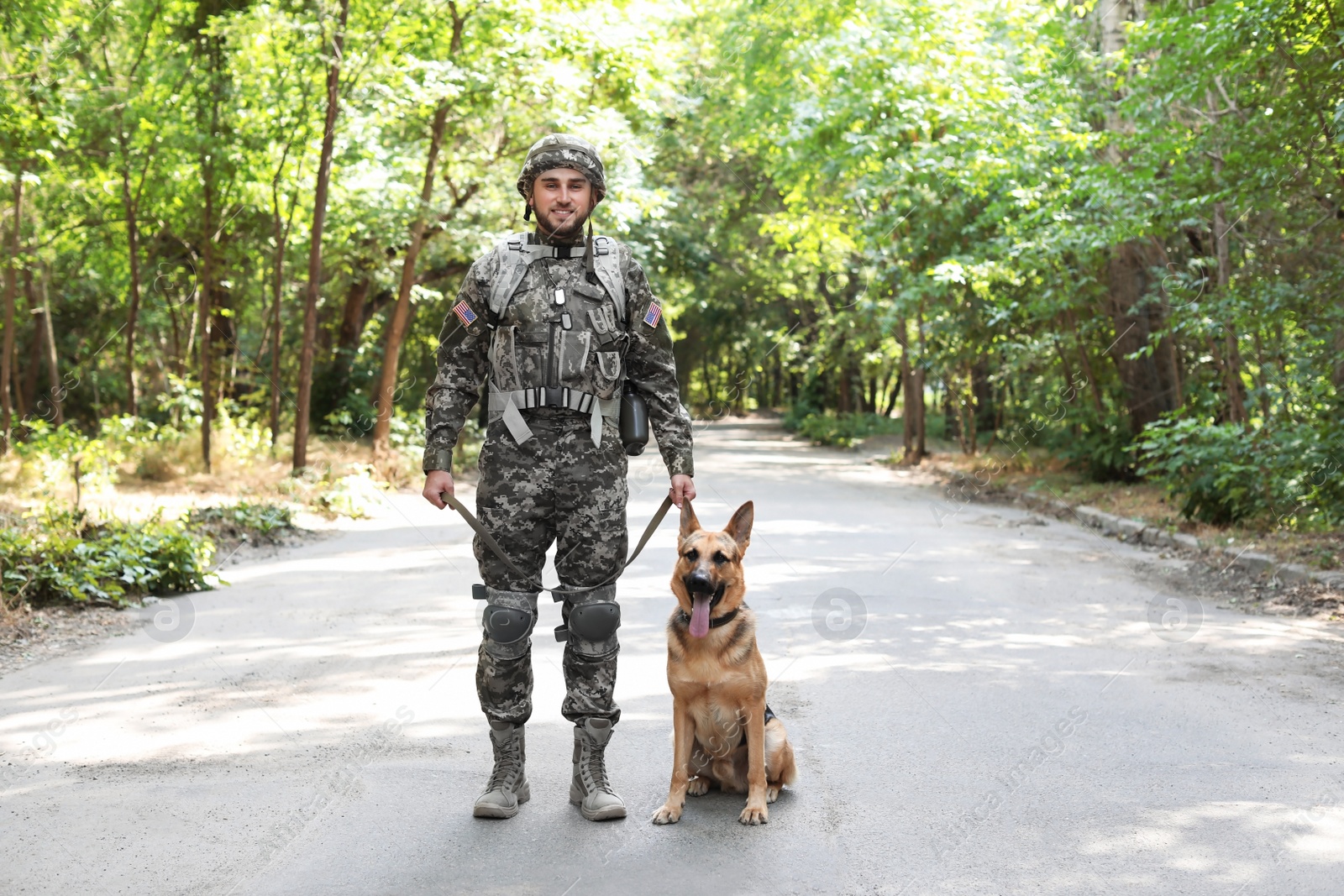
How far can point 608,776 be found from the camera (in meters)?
4.84

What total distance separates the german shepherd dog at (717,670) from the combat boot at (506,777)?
21.3 inches

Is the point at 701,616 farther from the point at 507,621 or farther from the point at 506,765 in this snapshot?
the point at 506,765

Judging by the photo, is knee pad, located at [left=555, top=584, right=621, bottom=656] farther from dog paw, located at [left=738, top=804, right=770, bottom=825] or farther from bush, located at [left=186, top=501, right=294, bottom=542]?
bush, located at [left=186, top=501, right=294, bottom=542]

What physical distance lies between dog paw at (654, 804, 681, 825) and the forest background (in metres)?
5.58

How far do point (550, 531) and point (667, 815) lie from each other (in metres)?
1.11

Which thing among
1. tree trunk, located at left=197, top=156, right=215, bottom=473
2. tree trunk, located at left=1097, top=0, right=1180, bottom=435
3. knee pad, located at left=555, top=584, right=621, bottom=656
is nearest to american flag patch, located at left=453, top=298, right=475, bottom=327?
knee pad, located at left=555, top=584, right=621, bottom=656

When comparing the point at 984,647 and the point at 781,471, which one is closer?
the point at 984,647

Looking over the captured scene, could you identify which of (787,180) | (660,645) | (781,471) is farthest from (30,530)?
(787,180)

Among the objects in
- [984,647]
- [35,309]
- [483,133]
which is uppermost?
[483,133]

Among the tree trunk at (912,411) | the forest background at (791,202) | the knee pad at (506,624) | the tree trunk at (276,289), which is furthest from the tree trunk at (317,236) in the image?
the tree trunk at (912,411)

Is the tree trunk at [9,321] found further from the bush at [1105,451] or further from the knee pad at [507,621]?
the bush at [1105,451]

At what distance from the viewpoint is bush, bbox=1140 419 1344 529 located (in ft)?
32.2

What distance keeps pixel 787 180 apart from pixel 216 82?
429 inches

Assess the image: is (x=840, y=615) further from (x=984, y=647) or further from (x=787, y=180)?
(x=787, y=180)
